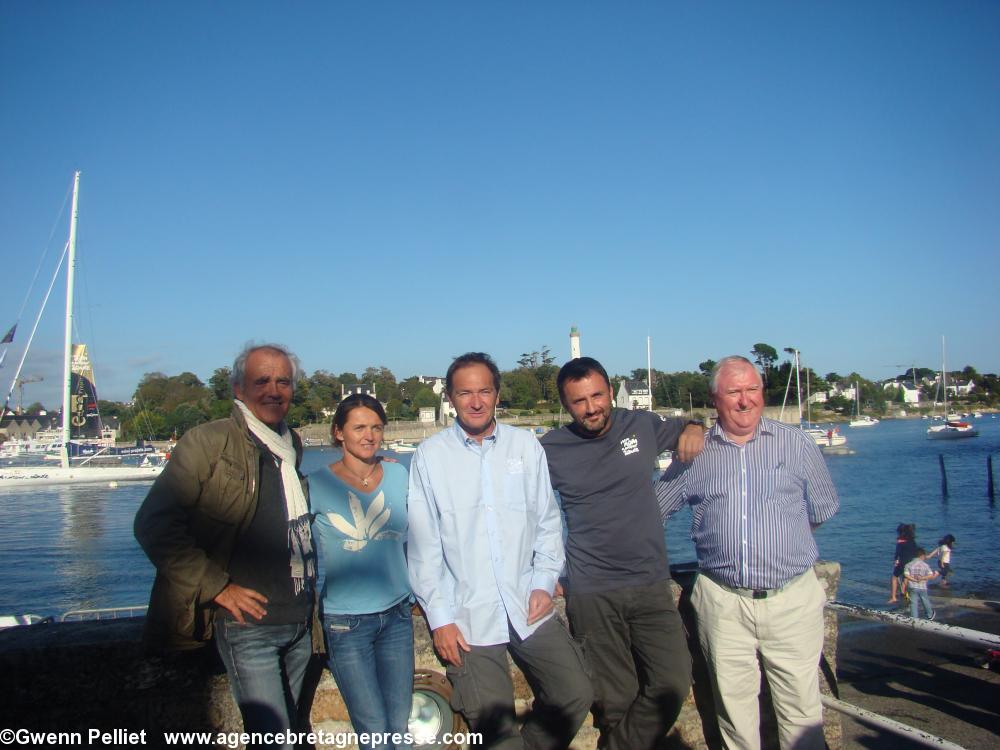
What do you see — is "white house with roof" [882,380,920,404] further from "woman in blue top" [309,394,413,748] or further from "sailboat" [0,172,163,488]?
"woman in blue top" [309,394,413,748]

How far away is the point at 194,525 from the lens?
2936 mm

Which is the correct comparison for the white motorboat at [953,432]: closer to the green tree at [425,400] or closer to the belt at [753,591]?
the green tree at [425,400]

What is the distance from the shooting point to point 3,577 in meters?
28.3

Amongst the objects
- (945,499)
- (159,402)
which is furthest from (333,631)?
(159,402)

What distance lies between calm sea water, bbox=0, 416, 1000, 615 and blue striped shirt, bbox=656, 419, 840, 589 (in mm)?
7044

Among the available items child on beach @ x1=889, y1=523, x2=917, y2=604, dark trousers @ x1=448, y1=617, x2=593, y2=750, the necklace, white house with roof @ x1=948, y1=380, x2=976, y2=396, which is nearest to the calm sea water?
child on beach @ x1=889, y1=523, x2=917, y2=604

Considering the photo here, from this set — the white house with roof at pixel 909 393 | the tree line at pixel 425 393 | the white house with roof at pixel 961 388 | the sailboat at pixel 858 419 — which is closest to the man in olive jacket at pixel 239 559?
the tree line at pixel 425 393

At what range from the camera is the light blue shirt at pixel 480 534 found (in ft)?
10.7

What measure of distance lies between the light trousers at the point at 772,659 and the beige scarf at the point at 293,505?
2.00 metres

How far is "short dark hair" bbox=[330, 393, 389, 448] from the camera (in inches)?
141

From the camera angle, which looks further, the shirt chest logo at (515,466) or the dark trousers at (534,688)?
the shirt chest logo at (515,466)

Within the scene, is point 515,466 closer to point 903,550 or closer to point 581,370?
point 581,370

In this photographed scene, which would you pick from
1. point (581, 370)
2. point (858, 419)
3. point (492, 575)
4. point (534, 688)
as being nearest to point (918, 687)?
point (534, 688)

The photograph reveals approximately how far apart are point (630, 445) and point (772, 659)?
1230mm
